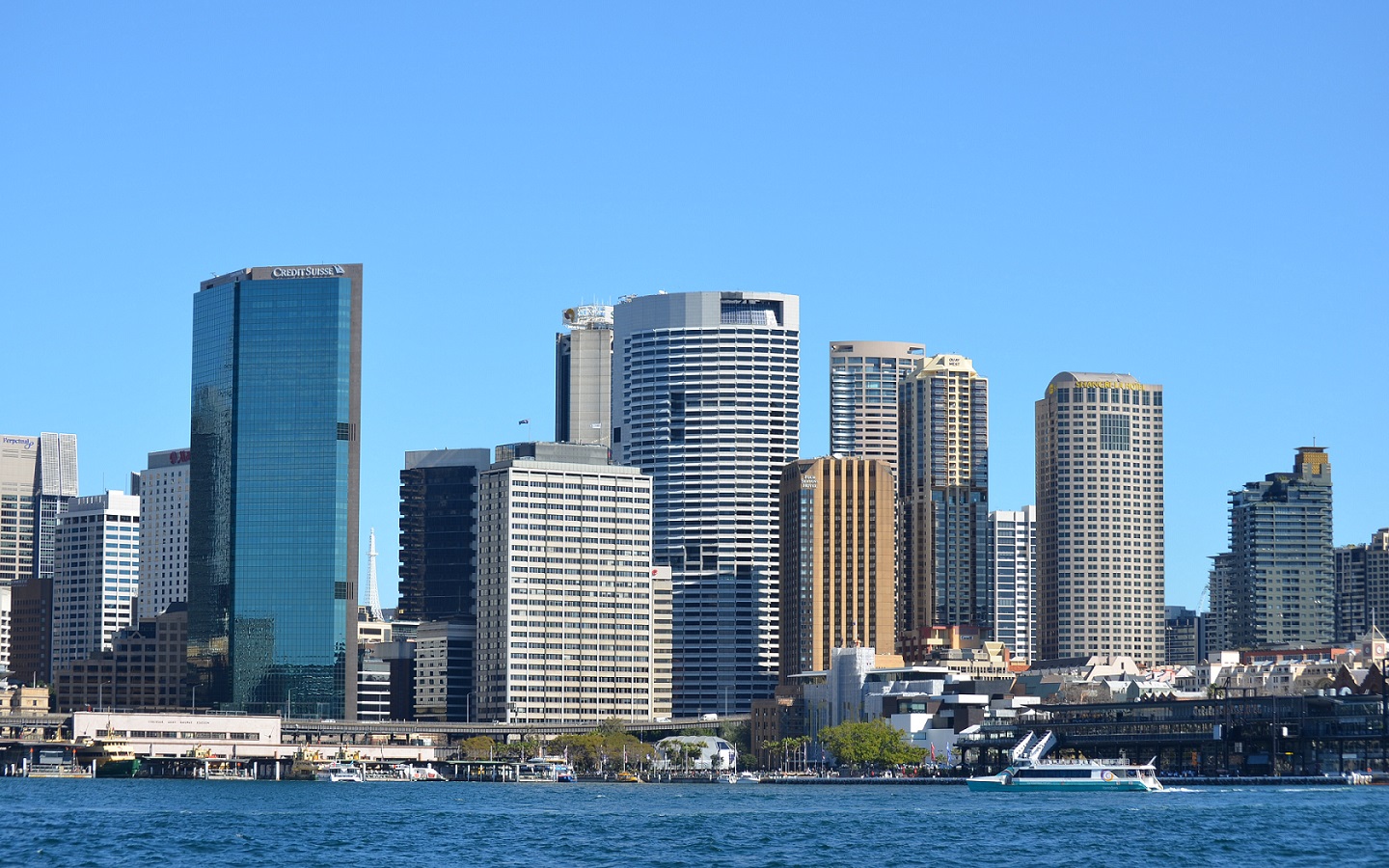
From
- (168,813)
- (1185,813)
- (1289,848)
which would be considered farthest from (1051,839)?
(168,813)

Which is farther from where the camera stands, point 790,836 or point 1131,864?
point 790,836

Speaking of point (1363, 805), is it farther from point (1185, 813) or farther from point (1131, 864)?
point (1131, 864)

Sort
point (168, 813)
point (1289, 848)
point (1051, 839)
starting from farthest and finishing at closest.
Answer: point (168, 813) → point (1051, 839) → point (1289, 848)

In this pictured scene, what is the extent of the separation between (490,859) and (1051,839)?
134ft

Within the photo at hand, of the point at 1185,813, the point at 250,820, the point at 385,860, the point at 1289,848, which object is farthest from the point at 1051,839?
the point at 250,820


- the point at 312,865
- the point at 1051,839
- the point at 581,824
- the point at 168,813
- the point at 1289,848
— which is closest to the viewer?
the point at 312,865

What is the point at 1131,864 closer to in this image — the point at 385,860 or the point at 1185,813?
the point at 385,860

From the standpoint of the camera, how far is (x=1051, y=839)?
156500 millimetres

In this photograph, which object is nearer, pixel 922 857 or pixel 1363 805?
pixel 922 857

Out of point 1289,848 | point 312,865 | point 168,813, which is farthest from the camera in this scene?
point 168,813

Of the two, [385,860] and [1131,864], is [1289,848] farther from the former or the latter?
[385,860]

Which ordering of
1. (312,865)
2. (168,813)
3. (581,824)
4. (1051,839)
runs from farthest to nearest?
(168,813)
(581,824)
(1051,839)
(312,865)

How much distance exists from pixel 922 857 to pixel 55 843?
5506 centimetres

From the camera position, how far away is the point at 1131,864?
13450cm
